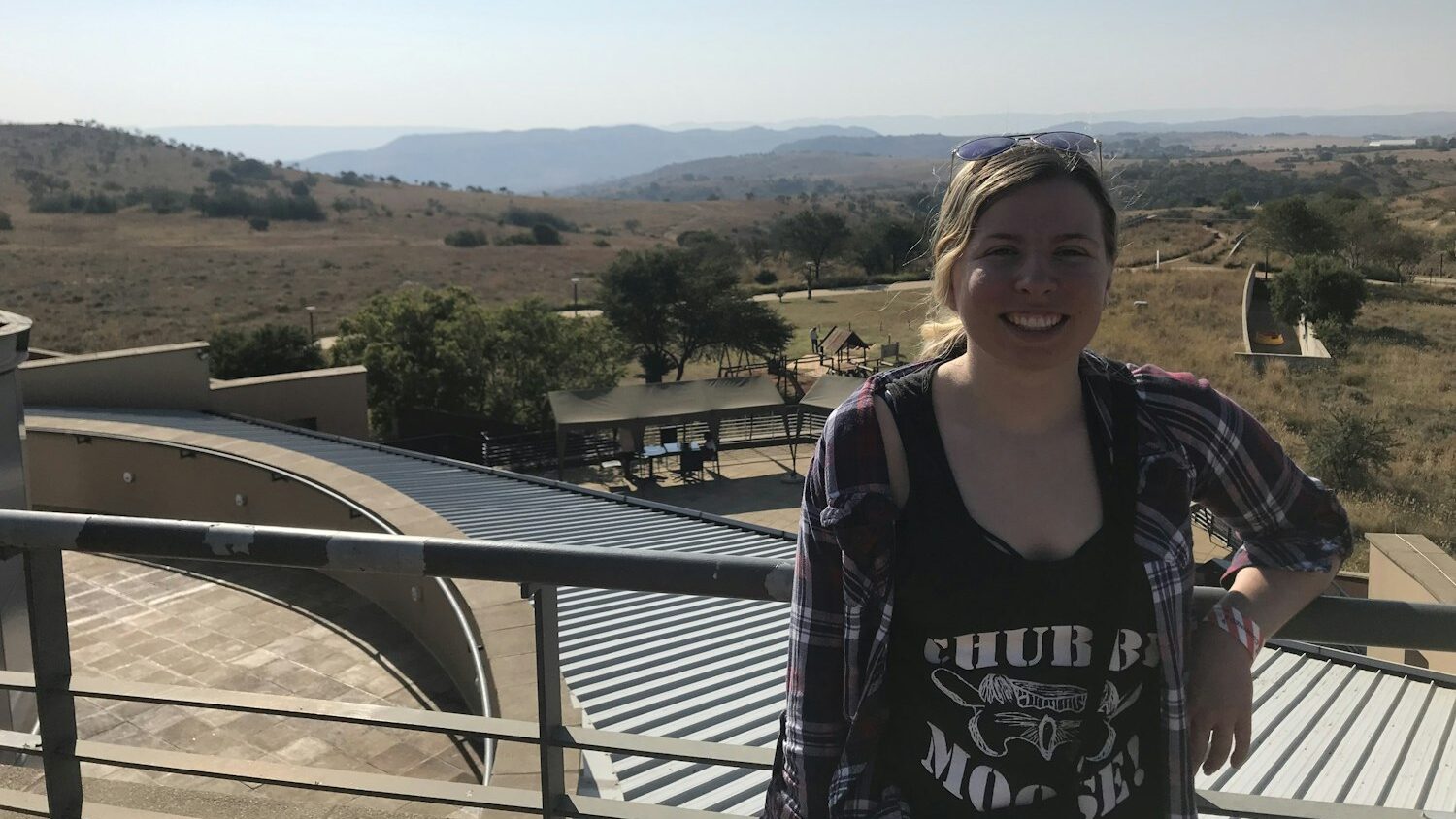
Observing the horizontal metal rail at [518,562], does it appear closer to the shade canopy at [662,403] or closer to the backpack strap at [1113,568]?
the backpack strap at [1113,568]

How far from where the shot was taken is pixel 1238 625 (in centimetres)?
159

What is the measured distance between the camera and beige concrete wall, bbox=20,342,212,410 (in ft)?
45.3

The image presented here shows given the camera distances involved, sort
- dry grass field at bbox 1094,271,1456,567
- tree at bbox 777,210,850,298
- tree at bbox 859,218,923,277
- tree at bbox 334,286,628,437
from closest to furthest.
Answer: dry grass field at bbox 1094,271,1456,567
tree at bbox 334,286,628,437
tree at bbox 859,218,923,277
tree at bbox 777,210,850,298

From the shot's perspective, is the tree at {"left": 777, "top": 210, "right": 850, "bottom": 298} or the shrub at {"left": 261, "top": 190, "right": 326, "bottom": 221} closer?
the tree at {"left": 777, "top": 210, "right": 850, "bottom": 298}

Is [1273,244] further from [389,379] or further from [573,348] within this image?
[389,379]

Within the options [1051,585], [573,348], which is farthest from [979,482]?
[573,348]

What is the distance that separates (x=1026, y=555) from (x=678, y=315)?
34.7 m

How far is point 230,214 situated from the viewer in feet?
319

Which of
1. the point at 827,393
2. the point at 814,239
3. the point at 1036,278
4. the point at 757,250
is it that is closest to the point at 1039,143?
the point at 1036,278

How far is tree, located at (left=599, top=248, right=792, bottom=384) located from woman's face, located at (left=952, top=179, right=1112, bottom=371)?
33.7 metres

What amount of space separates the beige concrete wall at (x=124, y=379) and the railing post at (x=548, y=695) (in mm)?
13837

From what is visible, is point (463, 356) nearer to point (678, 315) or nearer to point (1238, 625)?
point (678, 315)

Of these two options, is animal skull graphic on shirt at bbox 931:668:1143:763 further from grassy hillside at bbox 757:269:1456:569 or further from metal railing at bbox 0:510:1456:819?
grassy hillside at bbox 757:269:1456:569

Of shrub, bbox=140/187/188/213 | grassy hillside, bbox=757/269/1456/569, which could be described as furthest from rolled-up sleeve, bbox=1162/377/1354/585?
shrub, bbox=140/187/188/213
